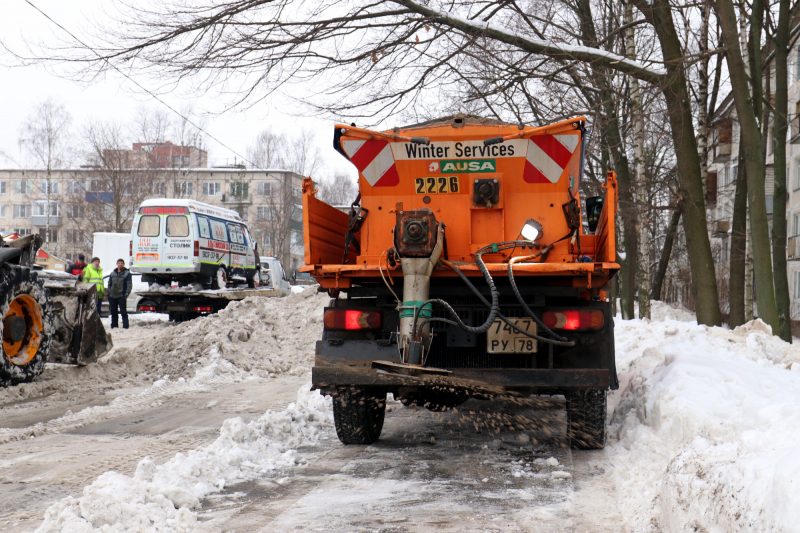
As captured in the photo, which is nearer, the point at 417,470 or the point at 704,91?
the point at 417,470

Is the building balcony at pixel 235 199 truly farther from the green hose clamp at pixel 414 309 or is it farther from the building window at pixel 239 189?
the green hose clamp at pixel 414 309

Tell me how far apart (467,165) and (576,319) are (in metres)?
1.54

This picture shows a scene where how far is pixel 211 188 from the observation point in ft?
A: 291

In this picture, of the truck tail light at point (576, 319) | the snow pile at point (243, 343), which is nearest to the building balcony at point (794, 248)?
the snow pile at point (243, 343)

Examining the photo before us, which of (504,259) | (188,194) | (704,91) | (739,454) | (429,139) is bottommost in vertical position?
(739,454)

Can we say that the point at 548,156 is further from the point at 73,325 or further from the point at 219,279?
the point at 219,279

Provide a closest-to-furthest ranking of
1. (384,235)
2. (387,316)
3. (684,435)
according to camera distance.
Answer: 1. (684,435)
2. (387,316)
3. (384,235)

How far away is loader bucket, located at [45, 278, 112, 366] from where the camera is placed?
11.1 metres

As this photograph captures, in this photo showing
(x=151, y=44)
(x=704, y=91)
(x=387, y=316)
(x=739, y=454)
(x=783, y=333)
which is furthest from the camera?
(x=704, y=91)

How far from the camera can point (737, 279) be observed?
19.5 metres

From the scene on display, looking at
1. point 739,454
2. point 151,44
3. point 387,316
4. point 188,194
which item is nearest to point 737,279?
point 151,44

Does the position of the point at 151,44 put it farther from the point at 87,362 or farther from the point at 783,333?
the point at 783,333

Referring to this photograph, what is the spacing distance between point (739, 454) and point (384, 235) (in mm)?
3700

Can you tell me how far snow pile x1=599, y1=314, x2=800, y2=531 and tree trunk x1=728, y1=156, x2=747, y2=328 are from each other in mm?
9709
